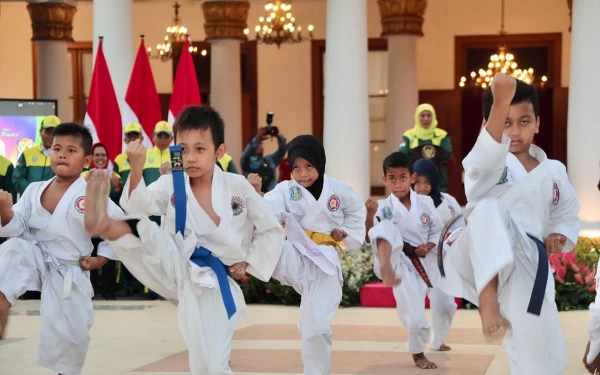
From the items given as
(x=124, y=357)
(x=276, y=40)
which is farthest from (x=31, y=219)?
(x=276, y=40)

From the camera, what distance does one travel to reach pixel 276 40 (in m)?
21.2

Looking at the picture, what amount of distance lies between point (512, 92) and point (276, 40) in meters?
16.4

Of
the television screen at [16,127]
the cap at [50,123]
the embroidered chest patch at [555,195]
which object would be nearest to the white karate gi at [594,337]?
the embroidered chest patch at [555,195]

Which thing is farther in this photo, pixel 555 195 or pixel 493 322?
pixel 555 195

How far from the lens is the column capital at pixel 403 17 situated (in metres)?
22.2

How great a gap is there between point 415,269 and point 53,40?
14850mm

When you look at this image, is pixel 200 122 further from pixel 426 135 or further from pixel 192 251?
pixel 426 135

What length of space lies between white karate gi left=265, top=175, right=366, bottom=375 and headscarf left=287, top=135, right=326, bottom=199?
0.05 meters

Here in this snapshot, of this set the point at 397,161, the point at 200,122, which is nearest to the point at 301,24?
the point at 397,161

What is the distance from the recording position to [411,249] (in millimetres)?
9211

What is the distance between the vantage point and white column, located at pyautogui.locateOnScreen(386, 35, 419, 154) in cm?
2205

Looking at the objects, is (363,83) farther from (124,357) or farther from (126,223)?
(126,223)

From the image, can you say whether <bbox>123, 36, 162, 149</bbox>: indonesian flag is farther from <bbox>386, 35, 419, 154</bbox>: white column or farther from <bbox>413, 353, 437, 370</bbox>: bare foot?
<bbox>413, 353, 437, 370</bbox>: bare foot

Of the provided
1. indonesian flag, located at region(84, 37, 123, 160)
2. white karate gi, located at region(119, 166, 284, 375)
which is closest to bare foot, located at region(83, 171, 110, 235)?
white karate gi, located at region(119, 166, 284, 375)
